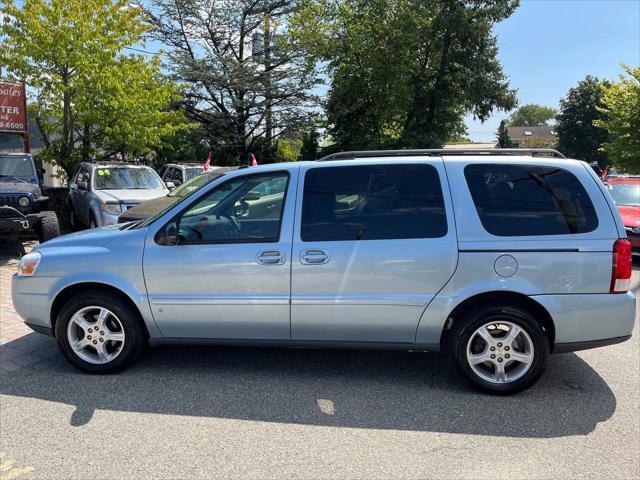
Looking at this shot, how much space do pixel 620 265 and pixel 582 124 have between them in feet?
172

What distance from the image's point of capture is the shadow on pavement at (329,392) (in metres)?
3.60

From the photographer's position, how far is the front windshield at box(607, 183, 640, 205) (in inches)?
429

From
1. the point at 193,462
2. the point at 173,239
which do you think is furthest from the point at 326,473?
the point at 173,239

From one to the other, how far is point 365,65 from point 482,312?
22747mm

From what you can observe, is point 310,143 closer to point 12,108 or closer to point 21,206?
point 12,108

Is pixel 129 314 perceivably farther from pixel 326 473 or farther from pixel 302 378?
pixel 326 473

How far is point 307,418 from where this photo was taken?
3.61 meters

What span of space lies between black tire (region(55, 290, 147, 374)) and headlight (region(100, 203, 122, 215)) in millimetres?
6445

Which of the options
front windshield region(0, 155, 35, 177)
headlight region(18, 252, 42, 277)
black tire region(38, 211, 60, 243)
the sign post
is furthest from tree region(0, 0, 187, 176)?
headlight region(18, 252, 42, 277)

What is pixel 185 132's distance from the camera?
86.4 feet

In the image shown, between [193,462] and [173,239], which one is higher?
[173,239]

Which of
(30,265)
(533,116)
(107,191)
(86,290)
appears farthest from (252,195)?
(533,116)

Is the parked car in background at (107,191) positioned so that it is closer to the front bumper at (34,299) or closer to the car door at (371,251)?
the front bumper at (34,299)

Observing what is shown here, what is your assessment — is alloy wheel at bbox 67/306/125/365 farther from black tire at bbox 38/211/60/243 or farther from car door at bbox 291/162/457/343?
black tire at bbox 38/211/60/243
